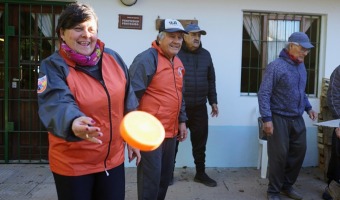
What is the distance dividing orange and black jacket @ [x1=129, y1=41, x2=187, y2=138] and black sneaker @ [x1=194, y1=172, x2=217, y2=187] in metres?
1.79

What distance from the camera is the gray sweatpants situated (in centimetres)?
420

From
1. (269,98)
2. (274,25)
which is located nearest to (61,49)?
(269,98)

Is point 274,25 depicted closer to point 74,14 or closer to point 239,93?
point 239,93

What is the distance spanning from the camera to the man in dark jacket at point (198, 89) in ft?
15.6

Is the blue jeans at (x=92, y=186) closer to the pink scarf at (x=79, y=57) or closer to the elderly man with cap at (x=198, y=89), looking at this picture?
the pink scarf at (x=79, y=57)

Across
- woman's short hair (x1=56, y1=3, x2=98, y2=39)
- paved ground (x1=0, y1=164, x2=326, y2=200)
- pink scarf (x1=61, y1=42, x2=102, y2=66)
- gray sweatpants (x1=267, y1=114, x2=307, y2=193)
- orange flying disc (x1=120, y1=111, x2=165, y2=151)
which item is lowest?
paved ground (x1=0, y1=164, x2=326, y2=200)

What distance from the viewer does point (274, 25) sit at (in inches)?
224

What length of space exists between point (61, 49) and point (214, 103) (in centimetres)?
314

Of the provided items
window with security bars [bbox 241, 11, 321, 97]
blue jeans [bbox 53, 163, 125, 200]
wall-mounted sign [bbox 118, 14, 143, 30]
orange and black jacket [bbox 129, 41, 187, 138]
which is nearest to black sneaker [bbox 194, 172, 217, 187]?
window with security bars [bbox 241, 11, 321, 97]

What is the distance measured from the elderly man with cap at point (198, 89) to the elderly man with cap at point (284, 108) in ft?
3.05

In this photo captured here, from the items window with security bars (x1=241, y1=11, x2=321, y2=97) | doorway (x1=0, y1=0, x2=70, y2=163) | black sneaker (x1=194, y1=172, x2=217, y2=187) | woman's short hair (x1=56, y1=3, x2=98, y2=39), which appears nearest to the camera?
woman's short hair (x1=56, y1=3, x2=98, y2=39)

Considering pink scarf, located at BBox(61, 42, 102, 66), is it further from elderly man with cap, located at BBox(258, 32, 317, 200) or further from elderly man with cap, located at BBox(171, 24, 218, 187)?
elderly man with cap, located at BBox(171, 24, 218, 187)

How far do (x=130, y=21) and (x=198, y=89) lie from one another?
1.42m

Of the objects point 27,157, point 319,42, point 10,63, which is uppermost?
point 319,42
